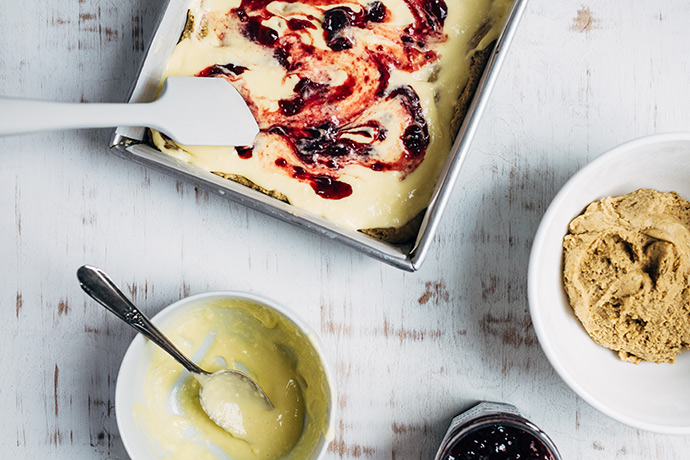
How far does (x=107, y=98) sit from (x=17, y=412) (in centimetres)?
82

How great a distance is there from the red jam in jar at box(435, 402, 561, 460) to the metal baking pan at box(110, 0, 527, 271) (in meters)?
0.38

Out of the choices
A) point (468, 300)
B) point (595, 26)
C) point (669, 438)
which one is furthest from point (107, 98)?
point (669, 438)

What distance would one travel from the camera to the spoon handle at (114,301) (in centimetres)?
126

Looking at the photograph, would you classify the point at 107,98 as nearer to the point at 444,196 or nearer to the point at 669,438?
the point at 444,196

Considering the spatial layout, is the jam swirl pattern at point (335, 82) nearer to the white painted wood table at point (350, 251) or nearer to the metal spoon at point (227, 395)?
the white painted wood table at point (350, 251)

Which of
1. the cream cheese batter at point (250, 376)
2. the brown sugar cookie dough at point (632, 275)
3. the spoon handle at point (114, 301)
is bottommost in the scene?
the cream cheese batter at point (250, 376)

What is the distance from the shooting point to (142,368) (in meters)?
1.34

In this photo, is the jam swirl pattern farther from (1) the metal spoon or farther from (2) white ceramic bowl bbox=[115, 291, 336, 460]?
(1) the metal spoon

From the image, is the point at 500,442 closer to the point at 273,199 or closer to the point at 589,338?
the point at 589,338

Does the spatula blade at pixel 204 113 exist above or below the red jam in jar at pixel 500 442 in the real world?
above

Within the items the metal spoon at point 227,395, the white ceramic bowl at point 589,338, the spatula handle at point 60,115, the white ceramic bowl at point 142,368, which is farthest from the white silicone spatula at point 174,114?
the white ceramic bowl at point 589,338

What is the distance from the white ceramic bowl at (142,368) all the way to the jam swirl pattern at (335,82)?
0.30 meters

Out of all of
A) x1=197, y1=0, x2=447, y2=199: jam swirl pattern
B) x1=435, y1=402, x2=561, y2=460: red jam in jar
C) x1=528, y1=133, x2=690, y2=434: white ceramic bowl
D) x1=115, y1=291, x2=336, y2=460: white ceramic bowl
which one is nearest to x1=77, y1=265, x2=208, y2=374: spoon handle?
x1=115, y1=291, x2=336, y2=460: white ceramic bowl

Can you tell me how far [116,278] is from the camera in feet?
4.81
